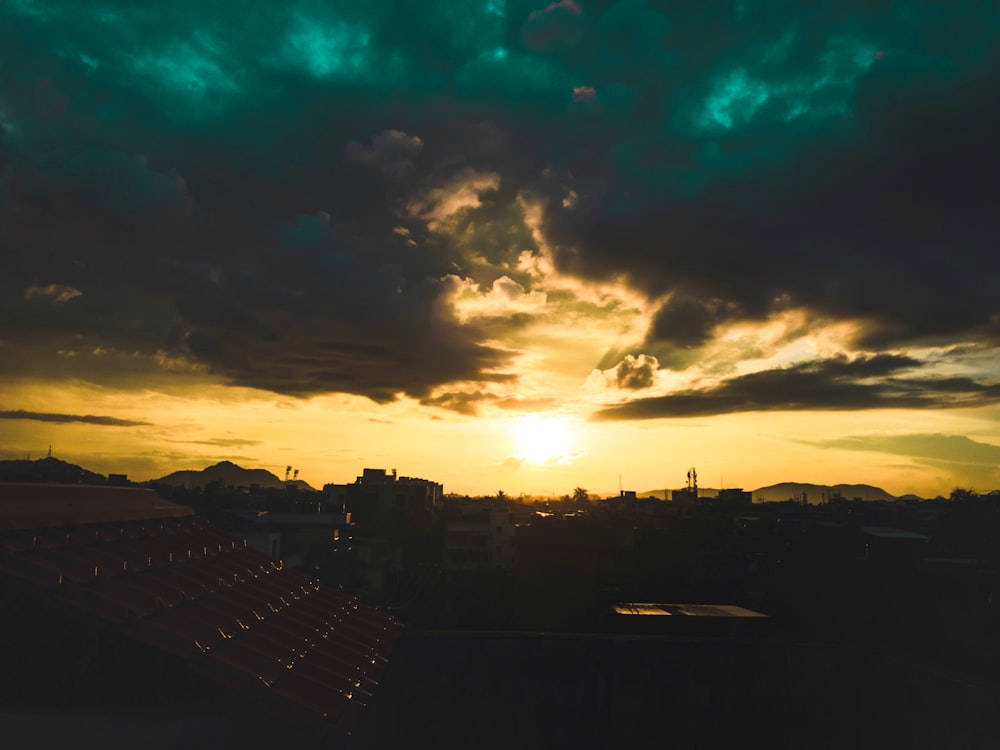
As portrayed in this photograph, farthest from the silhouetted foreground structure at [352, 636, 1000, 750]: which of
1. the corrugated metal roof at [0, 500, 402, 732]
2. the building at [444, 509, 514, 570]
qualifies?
the building at [444, 509, 514, 570]

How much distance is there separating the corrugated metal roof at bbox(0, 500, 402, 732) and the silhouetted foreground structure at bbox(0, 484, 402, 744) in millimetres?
20

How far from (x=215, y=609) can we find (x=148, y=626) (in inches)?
59.8

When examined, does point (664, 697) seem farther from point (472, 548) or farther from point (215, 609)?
point (472, 548)

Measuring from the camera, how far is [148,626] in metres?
5.25

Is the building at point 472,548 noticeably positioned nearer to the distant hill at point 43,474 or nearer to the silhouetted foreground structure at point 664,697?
the distant hill at point 43,474

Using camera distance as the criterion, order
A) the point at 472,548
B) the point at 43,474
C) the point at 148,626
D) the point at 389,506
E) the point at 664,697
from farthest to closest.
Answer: the point at 389,506
the point at 472,548
the point at 43,474
the point at 664,697
the point at 148,626

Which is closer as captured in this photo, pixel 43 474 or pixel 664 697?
pixel 664 697

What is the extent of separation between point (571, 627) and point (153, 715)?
73.0 ft

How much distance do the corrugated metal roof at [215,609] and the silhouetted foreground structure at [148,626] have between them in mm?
20

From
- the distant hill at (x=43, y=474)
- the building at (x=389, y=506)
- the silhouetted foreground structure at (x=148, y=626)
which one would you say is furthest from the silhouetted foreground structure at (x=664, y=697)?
the building at (x=389, y=506)

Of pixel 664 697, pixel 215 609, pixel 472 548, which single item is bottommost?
pixel 472 548

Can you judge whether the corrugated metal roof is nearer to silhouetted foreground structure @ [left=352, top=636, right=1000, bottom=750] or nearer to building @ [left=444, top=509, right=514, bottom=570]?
silhouetted foreground structure @ [left=352, top=636, right=1000, bottom=750]

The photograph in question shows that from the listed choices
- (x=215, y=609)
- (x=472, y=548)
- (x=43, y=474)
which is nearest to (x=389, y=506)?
(x=472, y=548)

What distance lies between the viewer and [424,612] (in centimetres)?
4003
